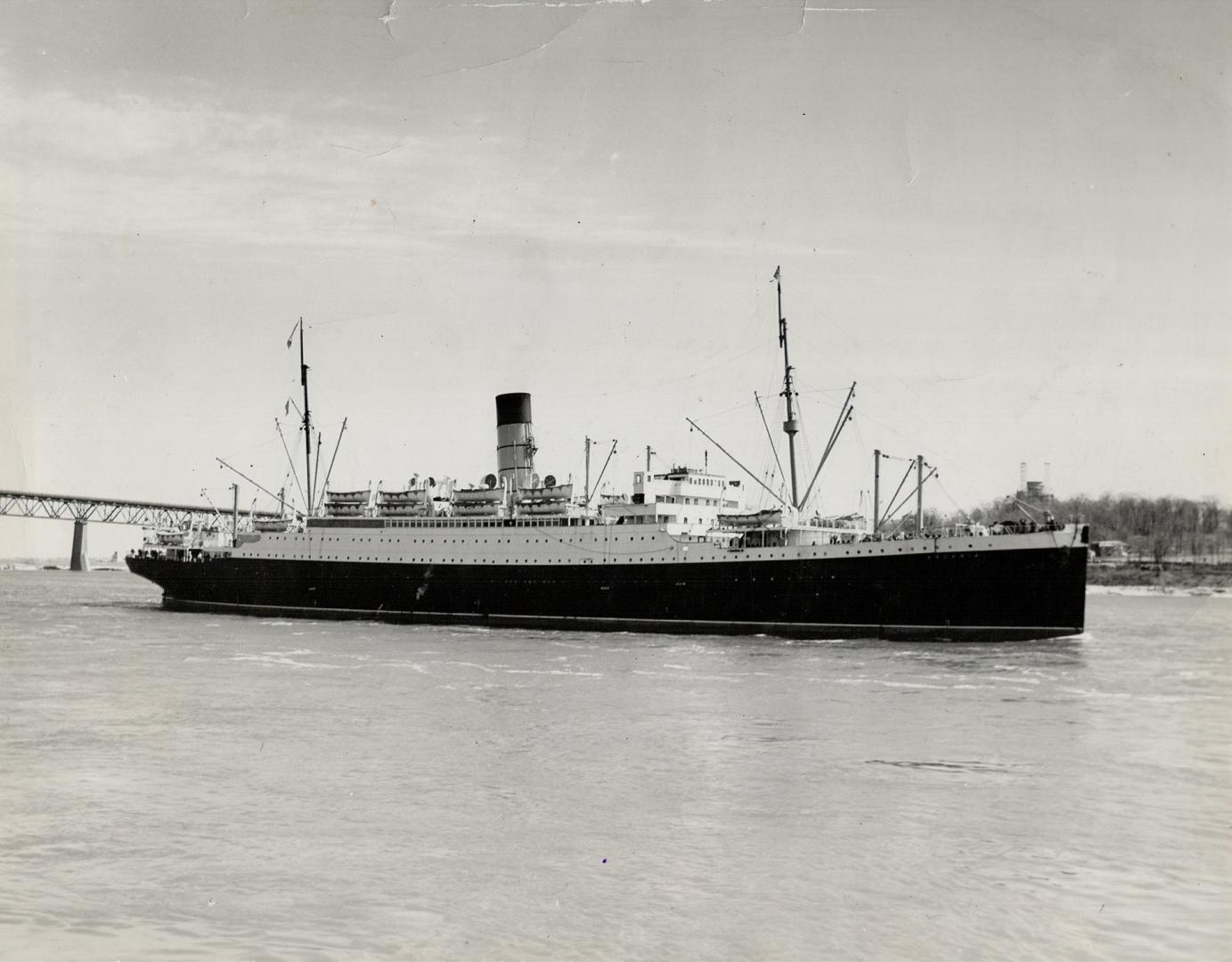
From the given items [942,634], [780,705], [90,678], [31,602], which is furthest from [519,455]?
[31,602]

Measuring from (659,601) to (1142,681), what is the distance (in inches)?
721

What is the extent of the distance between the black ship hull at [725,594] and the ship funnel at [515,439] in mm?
4603

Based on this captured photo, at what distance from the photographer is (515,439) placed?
1809 inches

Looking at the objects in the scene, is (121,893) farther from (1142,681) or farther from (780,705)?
(1142,681)

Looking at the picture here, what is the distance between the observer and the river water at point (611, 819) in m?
7.76

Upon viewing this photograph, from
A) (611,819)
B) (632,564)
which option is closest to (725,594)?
(632,564)

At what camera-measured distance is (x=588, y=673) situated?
24297 mm

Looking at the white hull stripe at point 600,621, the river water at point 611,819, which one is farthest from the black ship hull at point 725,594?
the river water at point 611,819

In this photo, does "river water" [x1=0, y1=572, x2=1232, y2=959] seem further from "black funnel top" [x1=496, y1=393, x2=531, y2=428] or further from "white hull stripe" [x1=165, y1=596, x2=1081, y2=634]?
"black funnel top" [x1=496, y1=393, x2=531, y2=428]

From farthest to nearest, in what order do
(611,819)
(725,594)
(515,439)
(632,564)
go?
1. (515,439)
2. (632,564)
3. (725,594)
4. (611,819)

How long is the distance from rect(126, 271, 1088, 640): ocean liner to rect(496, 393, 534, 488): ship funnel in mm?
77

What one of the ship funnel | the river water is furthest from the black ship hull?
the river water

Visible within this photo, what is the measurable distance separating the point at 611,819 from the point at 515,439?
1406 inches

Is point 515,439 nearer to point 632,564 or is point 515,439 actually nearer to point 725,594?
point 632,564
